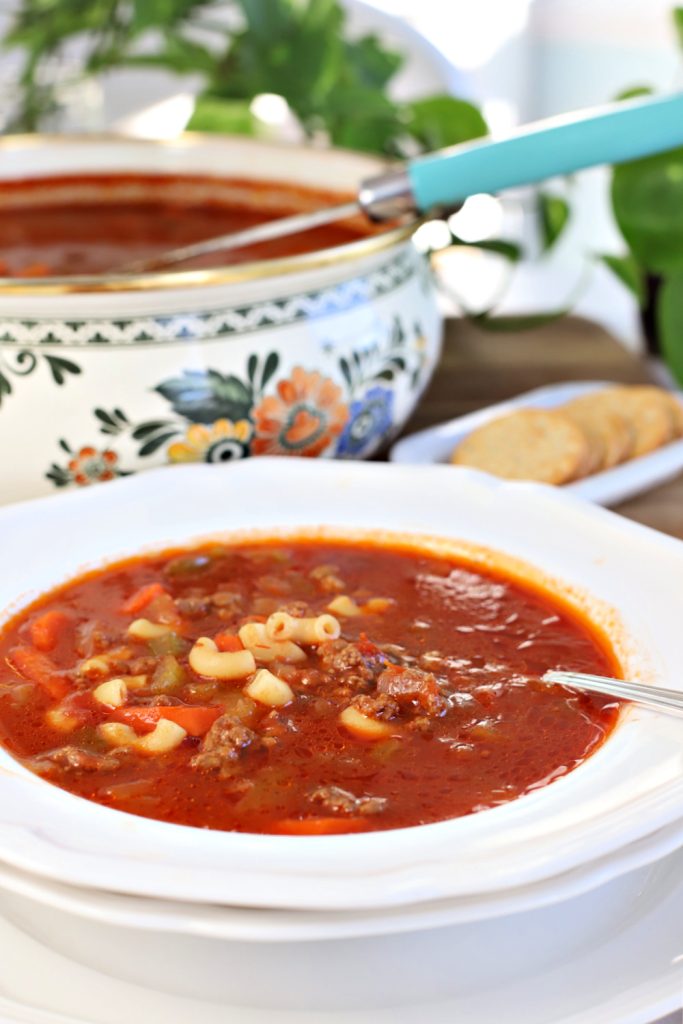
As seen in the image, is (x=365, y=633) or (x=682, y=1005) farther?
(x=365, y=633)

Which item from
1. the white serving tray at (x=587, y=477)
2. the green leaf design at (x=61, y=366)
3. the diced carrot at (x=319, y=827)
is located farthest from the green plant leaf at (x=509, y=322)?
the diced carrot at (x=319, y=827)

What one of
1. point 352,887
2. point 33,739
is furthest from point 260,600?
point 352,887

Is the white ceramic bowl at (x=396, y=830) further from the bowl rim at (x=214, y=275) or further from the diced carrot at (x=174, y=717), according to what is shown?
the bowl rim at (x=214, y=275)

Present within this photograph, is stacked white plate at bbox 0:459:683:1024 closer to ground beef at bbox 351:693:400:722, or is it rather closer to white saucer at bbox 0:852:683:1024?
white saucer at bbox 0:852:683:1024

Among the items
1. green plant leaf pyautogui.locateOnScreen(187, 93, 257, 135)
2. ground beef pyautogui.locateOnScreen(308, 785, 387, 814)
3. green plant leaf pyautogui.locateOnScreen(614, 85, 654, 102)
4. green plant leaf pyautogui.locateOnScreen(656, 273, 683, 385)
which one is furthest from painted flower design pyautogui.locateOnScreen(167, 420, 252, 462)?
green plant leaf pyautogui.locateOnScreen(187, 93, 257, 135)

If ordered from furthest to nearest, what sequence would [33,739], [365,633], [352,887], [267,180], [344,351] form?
[267,180] → [344,351] → [365,633] → [33,739] → [352,887]

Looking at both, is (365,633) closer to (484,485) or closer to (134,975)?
(484,485)

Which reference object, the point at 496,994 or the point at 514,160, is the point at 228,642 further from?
the point at 514,160
